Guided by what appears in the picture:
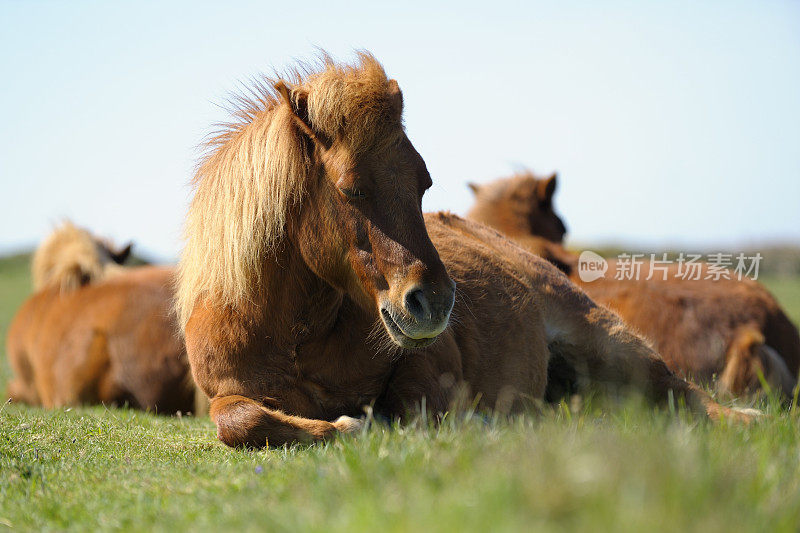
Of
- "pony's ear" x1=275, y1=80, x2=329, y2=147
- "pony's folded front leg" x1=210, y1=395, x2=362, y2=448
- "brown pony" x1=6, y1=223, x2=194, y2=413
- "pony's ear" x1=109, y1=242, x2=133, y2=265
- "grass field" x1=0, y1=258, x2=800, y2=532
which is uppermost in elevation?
"pony's ear" x1=275, y1=80, x2=329, y2=147

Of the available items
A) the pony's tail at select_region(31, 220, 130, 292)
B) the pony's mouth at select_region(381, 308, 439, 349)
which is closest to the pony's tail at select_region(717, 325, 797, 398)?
the pony's mouth at select_region(381, 308, 439, 349)

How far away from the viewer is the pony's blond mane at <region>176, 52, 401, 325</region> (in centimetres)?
378

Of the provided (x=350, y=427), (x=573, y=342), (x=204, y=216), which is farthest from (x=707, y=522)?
(x=573, y=342)

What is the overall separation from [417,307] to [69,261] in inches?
238

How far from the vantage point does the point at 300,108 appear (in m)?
3.95

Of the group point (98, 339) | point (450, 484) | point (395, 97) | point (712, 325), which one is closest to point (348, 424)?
point (450, 484)

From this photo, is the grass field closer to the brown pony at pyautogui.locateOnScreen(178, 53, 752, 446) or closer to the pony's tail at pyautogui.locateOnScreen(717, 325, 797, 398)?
the brown pony at pyautogui.locateOnScreen(178, 53, 752, 446)

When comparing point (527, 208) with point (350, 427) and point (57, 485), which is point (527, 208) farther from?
point (57, 485)

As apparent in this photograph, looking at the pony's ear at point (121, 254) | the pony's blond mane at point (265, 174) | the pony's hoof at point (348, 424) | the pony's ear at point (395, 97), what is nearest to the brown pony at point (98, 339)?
the pony's ear at point (121, 254)

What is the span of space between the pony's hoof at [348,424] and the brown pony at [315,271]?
1 centimetres

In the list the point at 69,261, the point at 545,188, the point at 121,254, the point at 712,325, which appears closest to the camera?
the point at 712,325

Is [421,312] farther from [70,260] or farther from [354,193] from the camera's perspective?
[70,260]

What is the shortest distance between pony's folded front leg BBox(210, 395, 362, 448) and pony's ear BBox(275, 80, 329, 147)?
1.39 m

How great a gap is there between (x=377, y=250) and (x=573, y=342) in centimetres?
241
